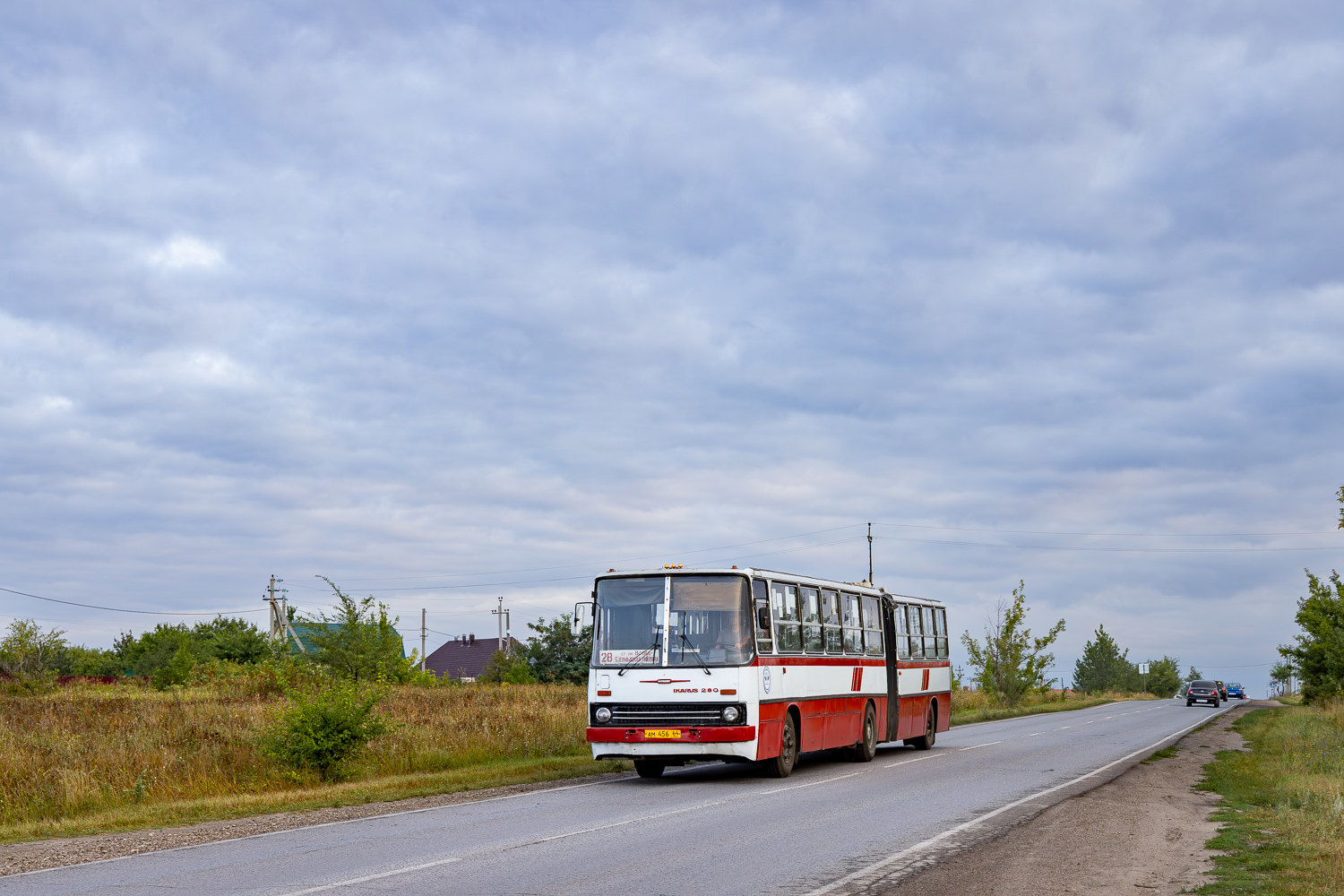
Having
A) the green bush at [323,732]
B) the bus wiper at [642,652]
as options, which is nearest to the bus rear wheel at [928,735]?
the bus wiper at [642,652]

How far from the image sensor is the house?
367 ft

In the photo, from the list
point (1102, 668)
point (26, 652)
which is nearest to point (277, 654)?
point (26, 652)

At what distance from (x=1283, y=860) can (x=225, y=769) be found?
46.9ft

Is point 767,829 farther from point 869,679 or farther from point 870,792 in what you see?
point 869,679

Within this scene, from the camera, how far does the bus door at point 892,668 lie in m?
24.3

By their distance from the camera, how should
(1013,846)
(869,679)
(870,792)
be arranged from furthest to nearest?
(869,679)
(870,792)
(1013,846)

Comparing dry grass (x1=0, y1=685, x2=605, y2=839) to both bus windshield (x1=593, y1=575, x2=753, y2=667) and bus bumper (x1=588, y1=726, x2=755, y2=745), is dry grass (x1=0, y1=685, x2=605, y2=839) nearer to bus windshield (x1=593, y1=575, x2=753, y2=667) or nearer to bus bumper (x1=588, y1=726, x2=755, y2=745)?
bus bumper (x1=588, y1=726, x2=755, y2=745)

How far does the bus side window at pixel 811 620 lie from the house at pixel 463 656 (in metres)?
92.1

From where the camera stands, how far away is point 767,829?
477 inches

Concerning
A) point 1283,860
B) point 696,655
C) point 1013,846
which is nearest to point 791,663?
point 696,655

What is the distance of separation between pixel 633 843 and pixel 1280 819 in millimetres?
→ 7744

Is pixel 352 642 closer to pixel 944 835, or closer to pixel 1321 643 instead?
pixel 944 835

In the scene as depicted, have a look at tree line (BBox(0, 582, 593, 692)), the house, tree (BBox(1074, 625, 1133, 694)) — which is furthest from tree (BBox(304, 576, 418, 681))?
tree (BBox(1074, 625, 1133, 694))

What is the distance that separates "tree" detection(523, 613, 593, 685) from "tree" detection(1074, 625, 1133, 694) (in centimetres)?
9442
